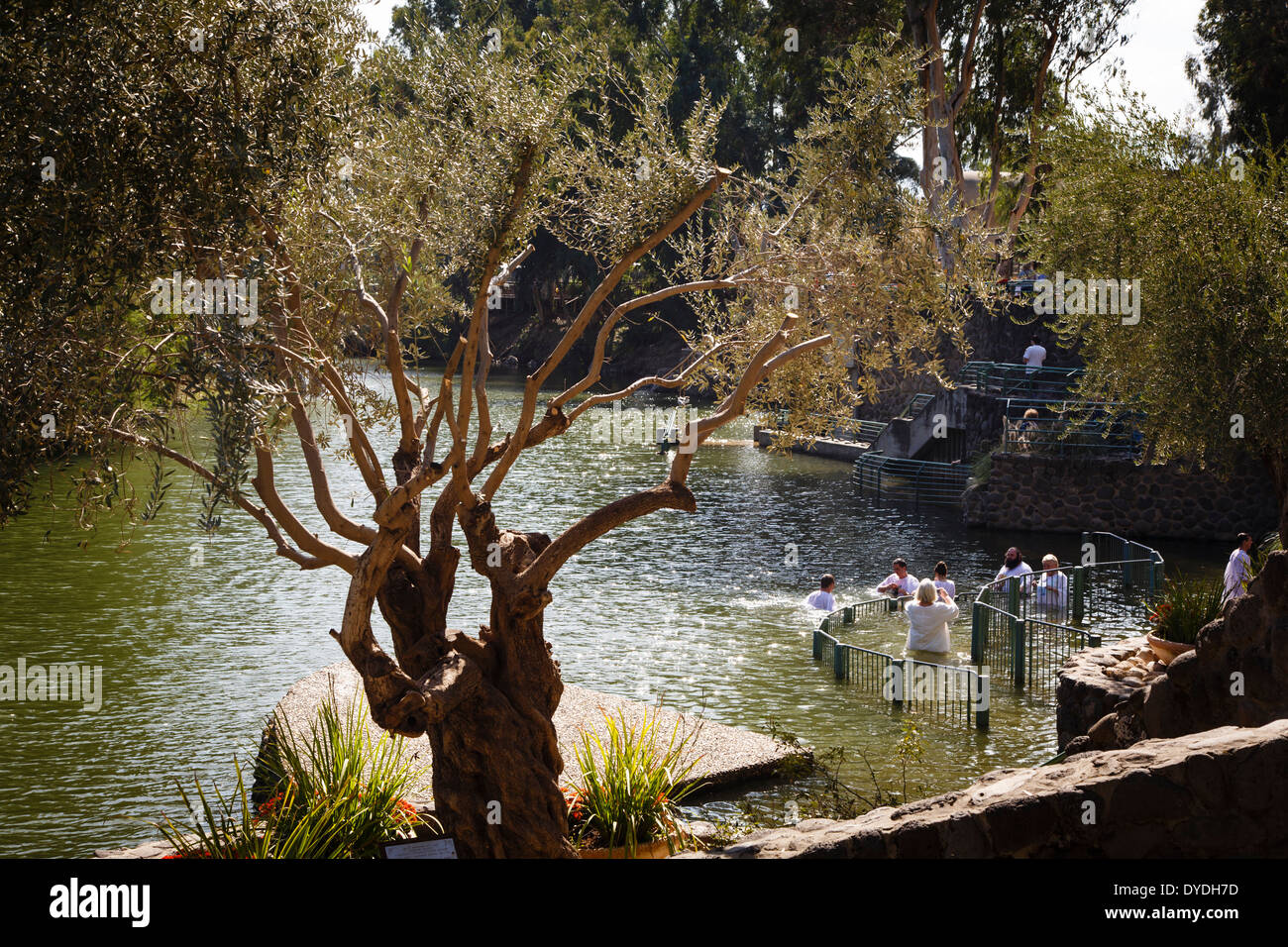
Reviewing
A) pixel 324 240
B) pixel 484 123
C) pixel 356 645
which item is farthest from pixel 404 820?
pixel 484 123

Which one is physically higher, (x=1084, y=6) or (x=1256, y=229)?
(x=1084, y=6)

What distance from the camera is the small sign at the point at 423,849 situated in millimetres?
9219

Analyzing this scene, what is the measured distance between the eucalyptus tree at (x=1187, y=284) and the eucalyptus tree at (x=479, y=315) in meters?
5.89

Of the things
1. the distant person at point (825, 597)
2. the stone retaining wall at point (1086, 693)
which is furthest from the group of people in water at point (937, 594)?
the stone retaining wall at point (1086, 693)

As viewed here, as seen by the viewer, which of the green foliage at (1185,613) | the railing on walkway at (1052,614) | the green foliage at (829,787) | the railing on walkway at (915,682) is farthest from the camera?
the railing on walkway at (1052,614)

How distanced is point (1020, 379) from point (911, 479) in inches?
172

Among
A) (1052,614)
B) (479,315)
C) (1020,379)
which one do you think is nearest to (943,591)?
(1052,614)

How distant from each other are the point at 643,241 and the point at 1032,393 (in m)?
26.2

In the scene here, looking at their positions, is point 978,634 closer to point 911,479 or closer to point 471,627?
point 471,627

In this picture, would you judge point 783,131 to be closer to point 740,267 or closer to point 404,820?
point 740,267

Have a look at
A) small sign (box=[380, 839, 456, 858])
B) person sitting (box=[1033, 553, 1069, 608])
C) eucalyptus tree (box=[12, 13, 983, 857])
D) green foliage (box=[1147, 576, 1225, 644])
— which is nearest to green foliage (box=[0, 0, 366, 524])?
eucalyptus tree (box=[12, 13, 983, 857])

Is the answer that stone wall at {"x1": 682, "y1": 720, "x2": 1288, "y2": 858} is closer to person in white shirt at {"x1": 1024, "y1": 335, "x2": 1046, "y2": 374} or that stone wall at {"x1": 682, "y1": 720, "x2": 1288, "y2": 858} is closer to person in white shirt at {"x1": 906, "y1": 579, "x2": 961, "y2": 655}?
person in white shirt at {"x1": 906, "y1": 579, "x2": 961, "y2": 655}

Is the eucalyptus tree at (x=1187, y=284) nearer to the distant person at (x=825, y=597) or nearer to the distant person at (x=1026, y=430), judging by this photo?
the distant person at (x=825, y=597)
